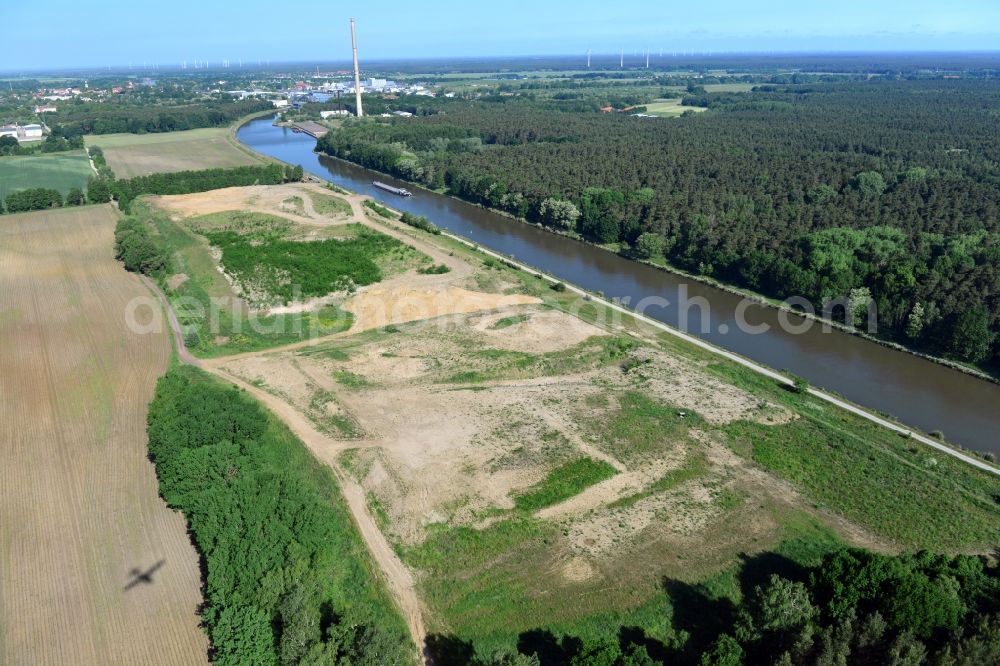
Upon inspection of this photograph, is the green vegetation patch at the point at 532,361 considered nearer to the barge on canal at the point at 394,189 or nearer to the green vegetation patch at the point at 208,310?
the green vegetation patch at the point at 208,310

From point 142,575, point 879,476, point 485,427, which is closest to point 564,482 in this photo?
point 485,427

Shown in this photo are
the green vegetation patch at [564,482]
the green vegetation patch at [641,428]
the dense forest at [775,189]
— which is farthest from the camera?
the dense forest at [775,189]

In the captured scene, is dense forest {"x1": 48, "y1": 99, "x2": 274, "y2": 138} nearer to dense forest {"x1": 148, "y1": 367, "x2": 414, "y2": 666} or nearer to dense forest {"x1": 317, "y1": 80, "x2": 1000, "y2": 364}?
dense forest {"x1": 317, "y1": 80, "x2": 1000, "y2": 364}

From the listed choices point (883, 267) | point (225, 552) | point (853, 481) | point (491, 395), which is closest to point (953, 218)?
point (883, 267)

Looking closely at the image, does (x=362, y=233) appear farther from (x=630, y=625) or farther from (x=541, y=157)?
(x=630, y=625)

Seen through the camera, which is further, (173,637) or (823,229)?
(823,229)

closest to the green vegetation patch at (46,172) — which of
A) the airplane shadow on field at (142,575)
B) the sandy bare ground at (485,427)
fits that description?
the sandy bare ground at (485,427)

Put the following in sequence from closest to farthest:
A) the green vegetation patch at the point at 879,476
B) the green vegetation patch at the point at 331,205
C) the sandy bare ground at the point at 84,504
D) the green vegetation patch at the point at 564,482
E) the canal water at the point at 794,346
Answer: the sandy bare ground at the point at 84,504 → the green vegetation patch at the point at 879,476 → the green vegetation patch at the point at 564,482 → the canal water at the point at 794,346 → the green vegetation patch at the point at 331,205
